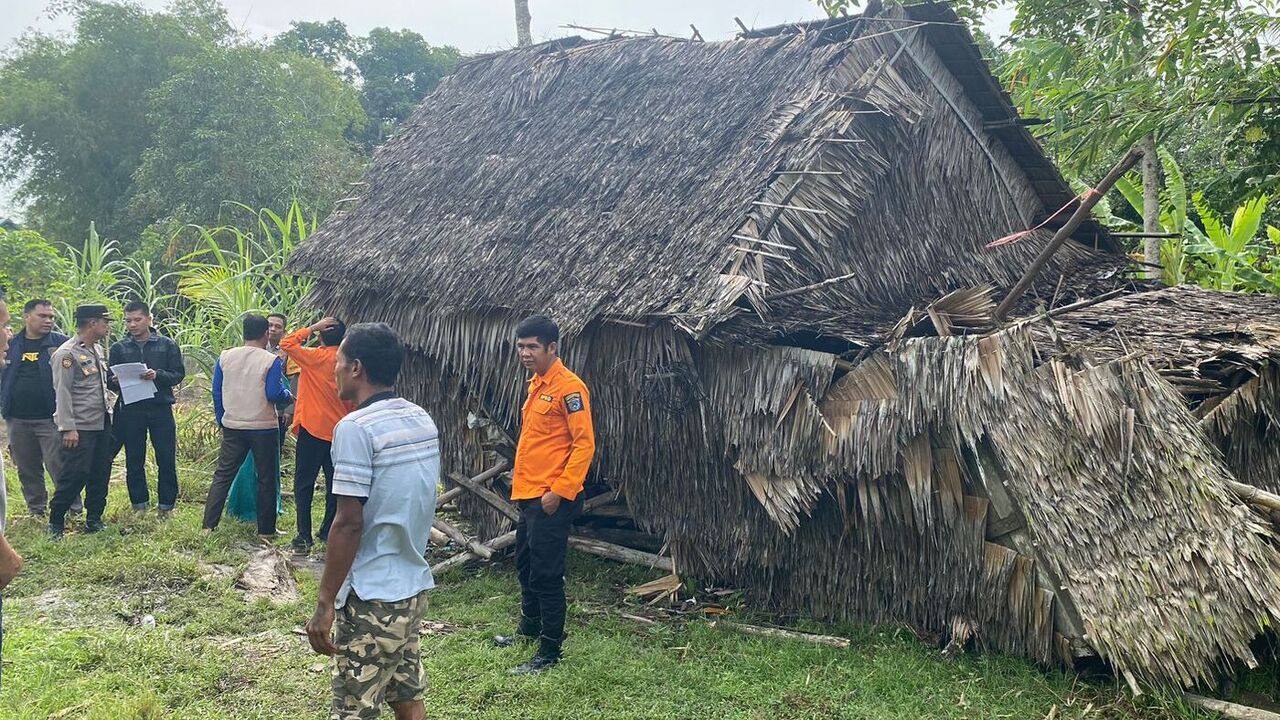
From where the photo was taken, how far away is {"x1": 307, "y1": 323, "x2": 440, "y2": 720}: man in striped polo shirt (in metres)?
3.11

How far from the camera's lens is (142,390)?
7133mm

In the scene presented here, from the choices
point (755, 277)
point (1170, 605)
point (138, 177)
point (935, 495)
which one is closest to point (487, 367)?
point (755, 277)

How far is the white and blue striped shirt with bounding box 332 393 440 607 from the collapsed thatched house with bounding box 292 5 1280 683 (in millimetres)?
2338

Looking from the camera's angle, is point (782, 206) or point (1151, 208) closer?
point (782, 206)

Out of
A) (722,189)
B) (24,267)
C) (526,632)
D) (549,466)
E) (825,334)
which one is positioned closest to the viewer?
(549,466)

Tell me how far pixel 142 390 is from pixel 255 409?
1002 mm

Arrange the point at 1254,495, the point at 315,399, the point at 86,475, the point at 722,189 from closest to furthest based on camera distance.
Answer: the point at 1254,495 < the point at 722,189 < the point at 315,399 < the point at 86,475

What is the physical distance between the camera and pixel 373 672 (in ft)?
10.5

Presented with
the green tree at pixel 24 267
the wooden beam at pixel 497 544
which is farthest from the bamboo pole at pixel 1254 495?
the green tree at pixel 24 267

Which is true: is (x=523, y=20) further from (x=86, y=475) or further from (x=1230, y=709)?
(x=1230, y=709)

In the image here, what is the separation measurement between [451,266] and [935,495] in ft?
13.9

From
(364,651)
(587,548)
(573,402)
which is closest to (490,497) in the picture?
(587,548)

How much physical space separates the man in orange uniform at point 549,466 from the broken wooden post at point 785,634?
3.70ft

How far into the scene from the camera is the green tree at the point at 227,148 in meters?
18.2
